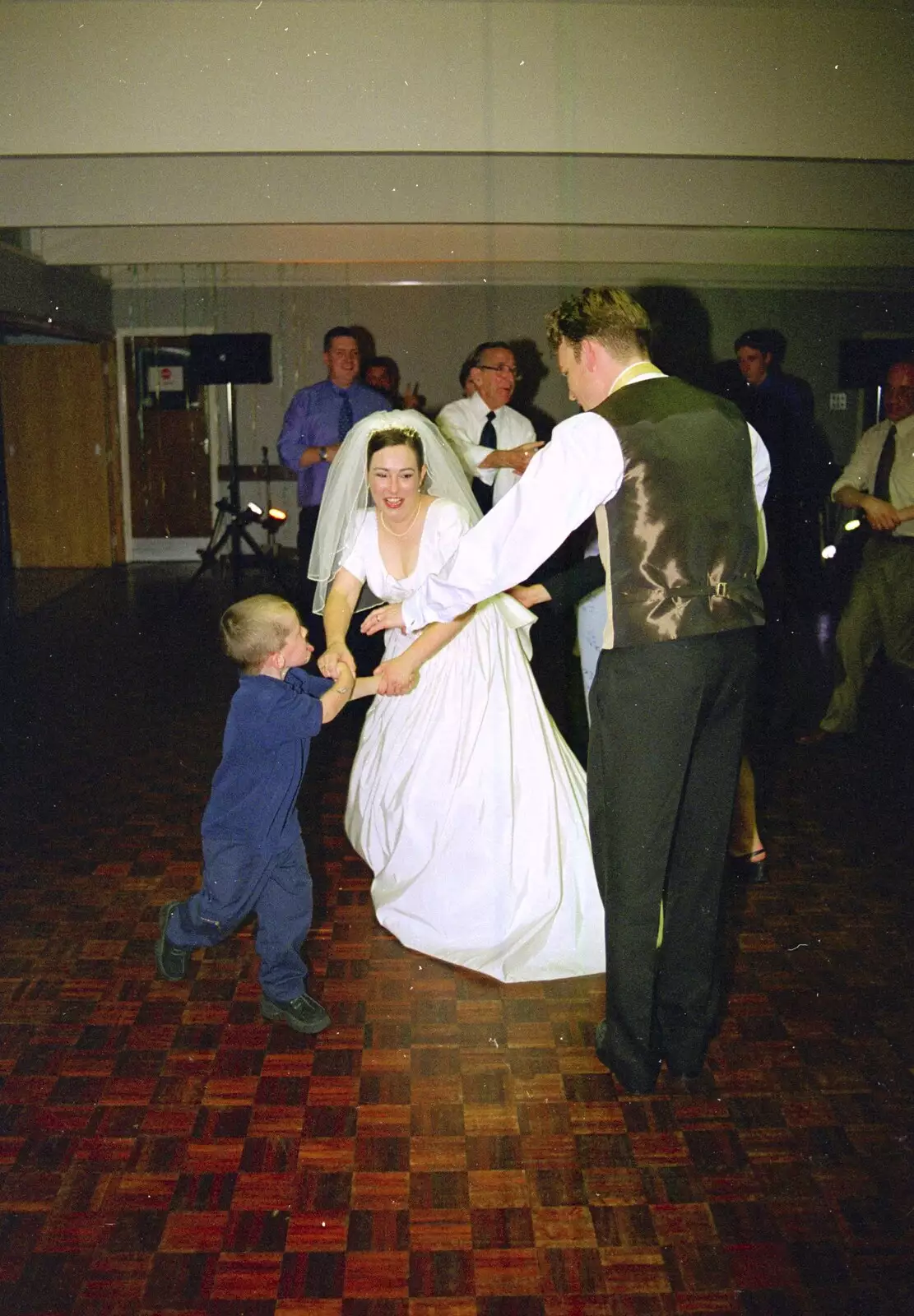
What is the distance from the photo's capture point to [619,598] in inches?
79.0

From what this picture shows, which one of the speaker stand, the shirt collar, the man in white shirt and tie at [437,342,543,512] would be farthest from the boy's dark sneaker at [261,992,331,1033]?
the speaker stand

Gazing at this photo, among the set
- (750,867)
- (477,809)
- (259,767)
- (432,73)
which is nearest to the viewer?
(259,767)

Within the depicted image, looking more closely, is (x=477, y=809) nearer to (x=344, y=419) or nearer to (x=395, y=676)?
(x=395, y=676)

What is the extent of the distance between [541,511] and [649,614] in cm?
26

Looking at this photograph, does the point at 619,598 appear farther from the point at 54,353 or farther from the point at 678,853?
the point at 54,353

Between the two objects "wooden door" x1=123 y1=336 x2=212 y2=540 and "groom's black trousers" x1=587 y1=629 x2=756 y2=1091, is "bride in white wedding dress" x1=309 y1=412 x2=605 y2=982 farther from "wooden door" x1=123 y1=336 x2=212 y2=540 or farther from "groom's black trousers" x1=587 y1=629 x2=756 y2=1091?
"wooden door" x1=123 y1=336 x2=212 y2=540

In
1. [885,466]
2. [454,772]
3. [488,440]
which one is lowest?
[454,772]

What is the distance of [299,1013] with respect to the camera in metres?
2.51

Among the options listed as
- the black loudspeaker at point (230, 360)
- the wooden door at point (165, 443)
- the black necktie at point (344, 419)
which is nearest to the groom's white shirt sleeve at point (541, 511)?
the black necktie at point (344, 419)

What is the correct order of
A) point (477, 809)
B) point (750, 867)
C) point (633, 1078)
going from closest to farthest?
point (633, 1078)
point (477, 809)
point (750, 867)

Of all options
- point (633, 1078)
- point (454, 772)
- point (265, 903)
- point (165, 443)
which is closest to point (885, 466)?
point (454, 772)

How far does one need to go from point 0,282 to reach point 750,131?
5118mm

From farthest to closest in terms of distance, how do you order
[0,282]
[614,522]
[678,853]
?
[0,282] → [678,853] → [614,522]

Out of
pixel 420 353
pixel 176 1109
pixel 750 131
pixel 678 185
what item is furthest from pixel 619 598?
pixel 420 353
